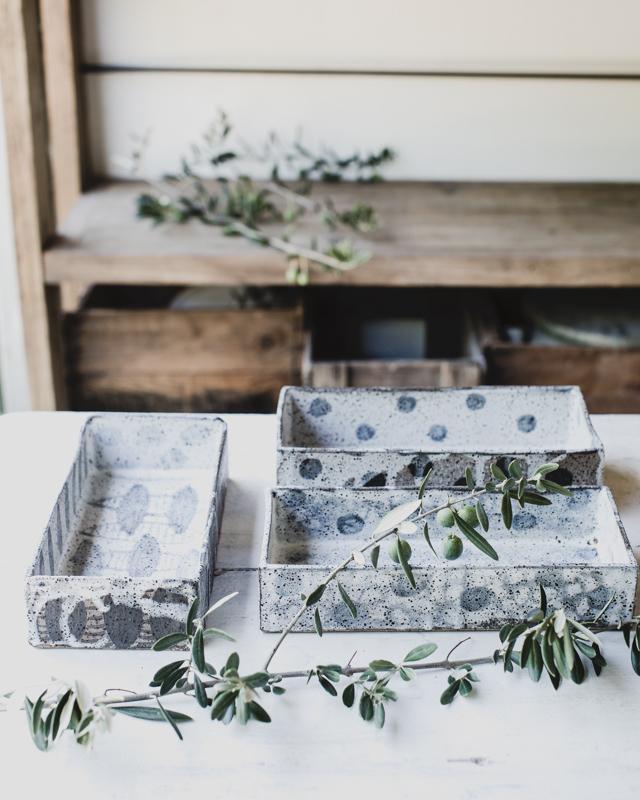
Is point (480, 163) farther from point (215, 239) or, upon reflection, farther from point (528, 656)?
point (528, 656)

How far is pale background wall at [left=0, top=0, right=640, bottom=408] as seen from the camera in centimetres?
223

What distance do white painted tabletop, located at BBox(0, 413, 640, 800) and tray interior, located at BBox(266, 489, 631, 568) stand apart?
0.09 m

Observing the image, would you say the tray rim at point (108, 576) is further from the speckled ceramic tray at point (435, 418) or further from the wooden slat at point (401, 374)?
the wooden slat at point (401, 374)

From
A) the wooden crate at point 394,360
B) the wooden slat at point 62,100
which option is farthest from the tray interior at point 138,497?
the wooden slat at point 62,100

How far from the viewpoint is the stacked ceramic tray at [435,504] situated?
87cm

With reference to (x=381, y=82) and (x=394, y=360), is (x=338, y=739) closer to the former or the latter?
(x=394, y=360)

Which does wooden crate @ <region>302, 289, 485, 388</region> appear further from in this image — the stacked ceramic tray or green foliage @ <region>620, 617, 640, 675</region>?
green foliage @ <region>620, 617, 640, 675</region>

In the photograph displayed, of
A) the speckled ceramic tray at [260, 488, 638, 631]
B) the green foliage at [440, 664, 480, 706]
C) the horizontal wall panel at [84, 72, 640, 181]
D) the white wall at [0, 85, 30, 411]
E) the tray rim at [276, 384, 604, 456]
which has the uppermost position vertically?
the horizontal wall panel at [84, 72, 640, 181]

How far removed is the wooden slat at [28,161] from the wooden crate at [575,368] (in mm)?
877

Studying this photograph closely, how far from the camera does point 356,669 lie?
85 centimetres

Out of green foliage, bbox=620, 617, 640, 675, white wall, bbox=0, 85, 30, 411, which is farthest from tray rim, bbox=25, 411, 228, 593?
white wall, bbox=0, 85, 30, 411

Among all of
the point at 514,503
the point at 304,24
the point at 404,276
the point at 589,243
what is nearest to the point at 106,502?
the point at 514,503

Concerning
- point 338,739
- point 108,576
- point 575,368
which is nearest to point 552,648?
point 338,739

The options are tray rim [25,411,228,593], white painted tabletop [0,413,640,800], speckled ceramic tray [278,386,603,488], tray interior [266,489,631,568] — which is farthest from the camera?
speckled ceramic tray [278,386,603,488]
